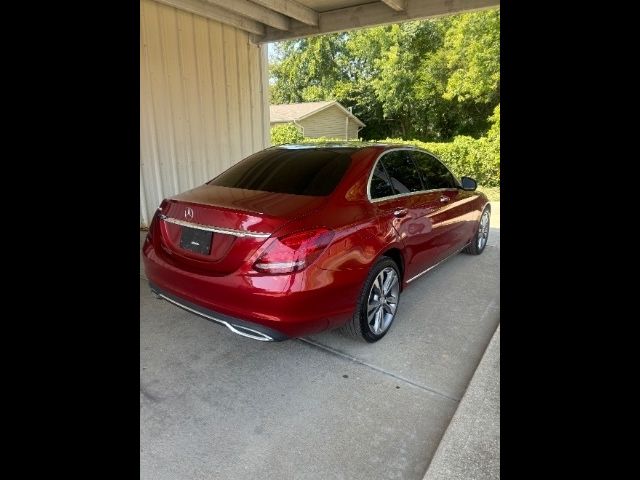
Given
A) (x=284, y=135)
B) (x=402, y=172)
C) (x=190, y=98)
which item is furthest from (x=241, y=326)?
(x=284, y=135)

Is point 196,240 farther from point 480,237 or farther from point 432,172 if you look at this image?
point 480,237

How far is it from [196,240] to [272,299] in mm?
706

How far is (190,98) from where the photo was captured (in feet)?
23.0

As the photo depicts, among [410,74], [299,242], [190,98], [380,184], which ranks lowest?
[299,242]

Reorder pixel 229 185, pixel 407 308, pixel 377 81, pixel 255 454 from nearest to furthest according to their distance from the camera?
1. pixel 255 454
2. pixel 229 185
3. pixel 407 308
4. pixel 377 81

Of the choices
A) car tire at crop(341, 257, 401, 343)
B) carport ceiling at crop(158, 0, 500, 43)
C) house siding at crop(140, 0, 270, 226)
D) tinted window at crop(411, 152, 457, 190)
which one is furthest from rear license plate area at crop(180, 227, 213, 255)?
carport ceiling at crop(158, 0, 500, 43)

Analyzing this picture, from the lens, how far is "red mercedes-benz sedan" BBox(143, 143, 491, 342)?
266cm

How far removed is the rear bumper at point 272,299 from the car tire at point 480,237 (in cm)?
319

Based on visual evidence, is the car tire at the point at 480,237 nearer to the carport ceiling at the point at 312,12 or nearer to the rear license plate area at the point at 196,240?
the carport ceiling at the point at 312,12

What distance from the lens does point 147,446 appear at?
7.61ft
